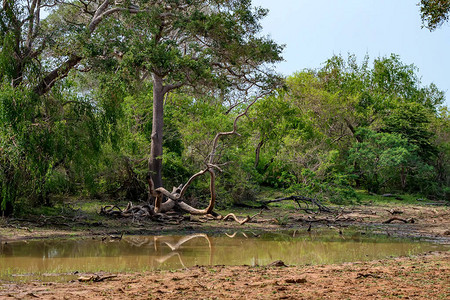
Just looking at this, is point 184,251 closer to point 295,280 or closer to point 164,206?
point 295,280

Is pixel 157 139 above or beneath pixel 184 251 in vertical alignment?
above

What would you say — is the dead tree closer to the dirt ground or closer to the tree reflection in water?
the tree reflection in water

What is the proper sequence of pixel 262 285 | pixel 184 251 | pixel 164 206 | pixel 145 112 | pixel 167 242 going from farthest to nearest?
pixel 145 112 < pixel 164 206 < pixel 167 242 < pixel 184 251 < pixel 262 285

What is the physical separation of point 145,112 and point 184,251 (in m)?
13.8

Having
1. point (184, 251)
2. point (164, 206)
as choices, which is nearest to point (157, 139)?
point (164, 206)

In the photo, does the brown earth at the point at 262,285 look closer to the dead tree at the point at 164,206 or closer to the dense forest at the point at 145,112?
the dense forest at the point at 145,112

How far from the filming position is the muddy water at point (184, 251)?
898cm

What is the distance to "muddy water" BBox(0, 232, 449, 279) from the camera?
898 cm

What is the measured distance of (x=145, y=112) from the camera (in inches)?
942

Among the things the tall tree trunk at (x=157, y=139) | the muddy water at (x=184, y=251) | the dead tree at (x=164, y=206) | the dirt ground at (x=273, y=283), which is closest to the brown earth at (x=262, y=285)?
the dirt ground at (x=273, y=283)

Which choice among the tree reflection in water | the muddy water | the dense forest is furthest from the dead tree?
the muddy water

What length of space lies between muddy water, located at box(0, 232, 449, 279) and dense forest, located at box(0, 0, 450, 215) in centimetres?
296

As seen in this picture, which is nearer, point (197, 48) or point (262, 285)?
point (262, 285)

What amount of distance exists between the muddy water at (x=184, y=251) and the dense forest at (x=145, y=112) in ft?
9.70
